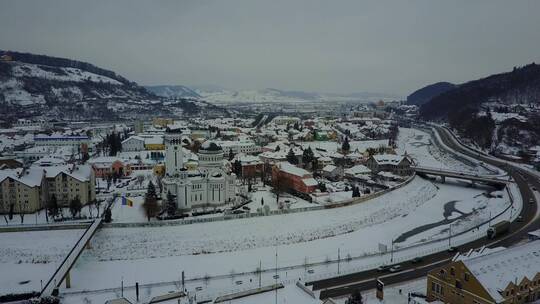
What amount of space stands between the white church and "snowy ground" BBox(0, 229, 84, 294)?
9759mm

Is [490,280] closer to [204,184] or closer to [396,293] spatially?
[396,293]

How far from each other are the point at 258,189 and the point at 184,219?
1432cm

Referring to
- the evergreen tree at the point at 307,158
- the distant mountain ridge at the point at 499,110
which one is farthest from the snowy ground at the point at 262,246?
the distant mountain ridge at the point at 499,110

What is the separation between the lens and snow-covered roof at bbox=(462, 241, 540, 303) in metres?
19.6

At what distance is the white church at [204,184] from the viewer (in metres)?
40.5

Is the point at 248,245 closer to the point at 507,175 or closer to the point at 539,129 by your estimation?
the point at 507,175

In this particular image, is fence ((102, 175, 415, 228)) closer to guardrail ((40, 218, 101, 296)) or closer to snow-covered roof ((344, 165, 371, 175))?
guardrail ((40, 218, 101, 296))

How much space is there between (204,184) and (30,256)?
53.8ft

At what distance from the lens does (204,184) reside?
41.3 meters

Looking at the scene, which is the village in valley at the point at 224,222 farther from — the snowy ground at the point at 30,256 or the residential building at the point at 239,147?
the residential building at the point at 239,147

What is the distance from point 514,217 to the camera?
38469 millimetres

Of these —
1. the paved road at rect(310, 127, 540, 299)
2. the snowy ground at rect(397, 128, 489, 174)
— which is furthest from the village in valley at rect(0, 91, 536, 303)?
the snowy ground at rect(397, 128, 489, 174)

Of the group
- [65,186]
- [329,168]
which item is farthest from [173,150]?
[329,168]

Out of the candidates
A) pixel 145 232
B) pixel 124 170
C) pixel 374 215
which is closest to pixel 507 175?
pixel 374 215
